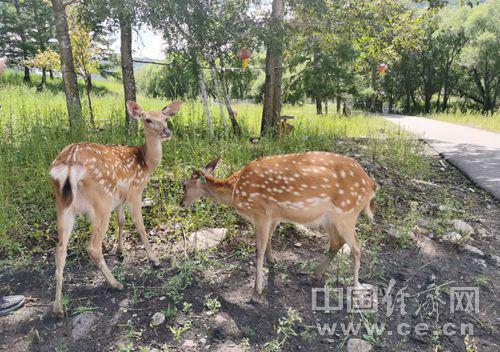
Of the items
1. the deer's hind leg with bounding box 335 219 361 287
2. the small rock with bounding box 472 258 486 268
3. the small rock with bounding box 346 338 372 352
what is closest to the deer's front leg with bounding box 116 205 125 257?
the deer's hind leg with bounding box 335 219 361 287

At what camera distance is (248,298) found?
337cm

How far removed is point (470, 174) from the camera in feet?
24.2

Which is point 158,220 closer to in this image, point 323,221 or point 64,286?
point 64,286

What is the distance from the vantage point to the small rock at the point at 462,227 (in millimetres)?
4625

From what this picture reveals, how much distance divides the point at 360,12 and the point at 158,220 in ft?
24.7

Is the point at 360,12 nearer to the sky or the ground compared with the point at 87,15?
nearer to the sky

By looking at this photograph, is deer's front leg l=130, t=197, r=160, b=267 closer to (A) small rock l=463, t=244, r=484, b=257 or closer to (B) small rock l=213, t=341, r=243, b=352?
(B) small rock l=213, t=341, r=243, b=352

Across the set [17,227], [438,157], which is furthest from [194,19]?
[438,157]

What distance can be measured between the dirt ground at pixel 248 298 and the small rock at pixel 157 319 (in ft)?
0.09

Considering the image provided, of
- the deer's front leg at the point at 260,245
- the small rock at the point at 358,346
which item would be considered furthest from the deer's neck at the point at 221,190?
the small rock at the point at 358,346

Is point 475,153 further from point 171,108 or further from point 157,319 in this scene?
point 157,319

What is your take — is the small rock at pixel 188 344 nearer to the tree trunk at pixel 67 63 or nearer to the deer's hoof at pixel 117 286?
the deer's hoof at pixel 117 286

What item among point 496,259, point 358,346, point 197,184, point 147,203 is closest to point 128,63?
point 147,203

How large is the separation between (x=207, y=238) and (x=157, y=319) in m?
1.38
